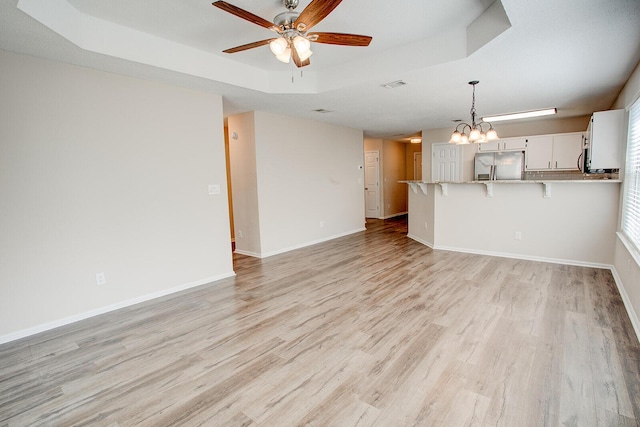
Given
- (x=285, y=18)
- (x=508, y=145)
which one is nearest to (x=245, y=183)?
(x=285, y=18)

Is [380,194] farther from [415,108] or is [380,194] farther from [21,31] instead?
[21,31]

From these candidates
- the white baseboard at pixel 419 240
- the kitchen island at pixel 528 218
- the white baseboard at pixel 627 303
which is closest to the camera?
the white baseboard at pixel 627 303

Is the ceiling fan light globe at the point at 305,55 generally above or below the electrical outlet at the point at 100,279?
above

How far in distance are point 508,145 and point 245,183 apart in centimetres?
541

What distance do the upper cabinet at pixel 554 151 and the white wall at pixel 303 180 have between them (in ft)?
11.5

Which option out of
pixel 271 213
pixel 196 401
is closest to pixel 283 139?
pixel 271 213

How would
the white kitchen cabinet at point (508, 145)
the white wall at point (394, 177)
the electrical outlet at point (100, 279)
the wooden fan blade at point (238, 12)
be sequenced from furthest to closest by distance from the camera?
the white wall at point (394, 177) < the white kitchen cabinet at point (508, 145) < the electrical outlet at point (100, 279) < the wooden fan blade at point (238, 12)

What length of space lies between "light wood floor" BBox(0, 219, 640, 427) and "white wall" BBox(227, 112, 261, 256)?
1.68 m

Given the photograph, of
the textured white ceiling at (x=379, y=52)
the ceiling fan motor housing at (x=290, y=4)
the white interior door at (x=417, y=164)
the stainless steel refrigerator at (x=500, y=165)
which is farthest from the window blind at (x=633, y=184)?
the white interior door at (x=417, y=164)

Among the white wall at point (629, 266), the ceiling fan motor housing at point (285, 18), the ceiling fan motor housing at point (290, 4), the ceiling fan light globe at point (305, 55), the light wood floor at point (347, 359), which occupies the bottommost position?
the light wood floor at point (347, 359)

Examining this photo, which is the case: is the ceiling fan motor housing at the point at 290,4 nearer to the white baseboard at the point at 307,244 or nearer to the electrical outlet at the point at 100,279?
the electrical outlet at the point at 100,279

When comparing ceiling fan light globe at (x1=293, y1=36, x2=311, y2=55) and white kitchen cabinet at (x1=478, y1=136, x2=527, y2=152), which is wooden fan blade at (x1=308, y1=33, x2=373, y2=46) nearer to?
ceiling fan light globe at (x1=293, y1=36, x2=311, y2=55)

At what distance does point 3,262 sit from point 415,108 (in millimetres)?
5332

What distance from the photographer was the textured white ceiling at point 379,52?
2363 millimetres
